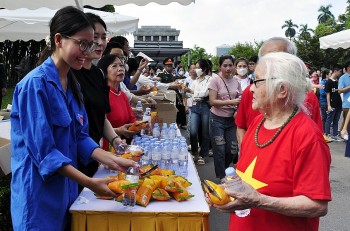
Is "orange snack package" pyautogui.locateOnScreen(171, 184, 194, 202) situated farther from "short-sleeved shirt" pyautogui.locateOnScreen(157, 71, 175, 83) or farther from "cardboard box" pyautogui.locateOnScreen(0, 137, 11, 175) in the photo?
"short-sleeved shirt" pyautogui.locateOnScreen(157, 71, 175, 83)

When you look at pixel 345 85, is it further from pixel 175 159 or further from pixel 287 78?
pixel 287 78

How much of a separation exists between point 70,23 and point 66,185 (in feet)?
2.97

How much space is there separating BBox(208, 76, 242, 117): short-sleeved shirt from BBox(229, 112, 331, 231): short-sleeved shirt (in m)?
3.83

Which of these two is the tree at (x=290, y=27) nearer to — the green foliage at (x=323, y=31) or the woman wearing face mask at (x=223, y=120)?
the green foliage at (x=323, y=31)

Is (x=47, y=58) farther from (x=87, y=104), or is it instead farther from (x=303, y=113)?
(x=303, y=113)

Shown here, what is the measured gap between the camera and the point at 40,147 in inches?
75.3

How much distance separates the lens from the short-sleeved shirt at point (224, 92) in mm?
5832

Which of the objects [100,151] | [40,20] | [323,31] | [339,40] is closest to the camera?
[100,151]

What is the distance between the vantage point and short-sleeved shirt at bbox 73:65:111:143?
3123 mm

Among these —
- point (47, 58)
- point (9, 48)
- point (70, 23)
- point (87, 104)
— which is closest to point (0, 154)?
point (87, 104)

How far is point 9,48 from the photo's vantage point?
77.0 feet

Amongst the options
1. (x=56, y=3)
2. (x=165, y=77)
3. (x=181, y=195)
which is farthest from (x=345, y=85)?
(x=181, y=195)

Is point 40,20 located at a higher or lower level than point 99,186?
higher

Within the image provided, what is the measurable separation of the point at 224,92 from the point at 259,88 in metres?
3.98
